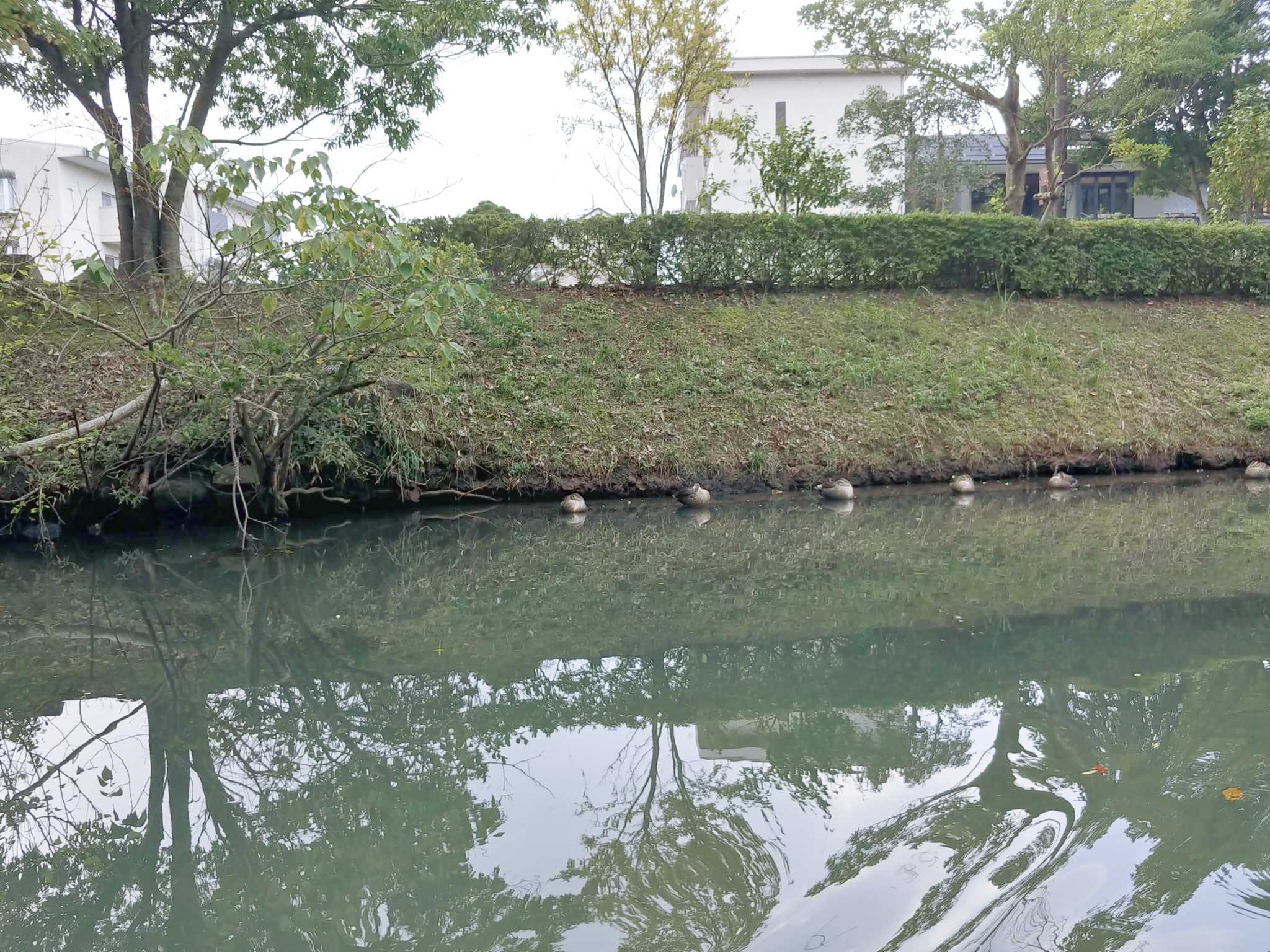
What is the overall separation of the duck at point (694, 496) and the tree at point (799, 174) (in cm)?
560

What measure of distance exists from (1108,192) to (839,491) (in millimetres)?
22768

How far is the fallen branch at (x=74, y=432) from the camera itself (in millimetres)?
7062

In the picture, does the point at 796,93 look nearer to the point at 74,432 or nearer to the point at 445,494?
the point at 445,494

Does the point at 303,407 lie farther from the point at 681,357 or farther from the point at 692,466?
the point at 681,357

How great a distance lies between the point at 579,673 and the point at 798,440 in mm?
Answer: 7066

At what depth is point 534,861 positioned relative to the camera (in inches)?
108

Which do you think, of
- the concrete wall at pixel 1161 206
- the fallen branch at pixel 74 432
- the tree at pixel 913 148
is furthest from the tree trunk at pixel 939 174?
the fallen branch at pixel 74 432

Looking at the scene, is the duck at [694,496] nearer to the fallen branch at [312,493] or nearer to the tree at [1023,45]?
the fallen branch at [312,493]

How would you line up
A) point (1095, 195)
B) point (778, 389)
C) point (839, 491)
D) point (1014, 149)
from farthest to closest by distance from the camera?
point (1095, 195)
point (1014, 149)
point (778, 389)
point (839, 491)

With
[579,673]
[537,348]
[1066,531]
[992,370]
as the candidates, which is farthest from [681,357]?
[579,673]

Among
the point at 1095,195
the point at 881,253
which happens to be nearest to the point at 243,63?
the point at 881,253

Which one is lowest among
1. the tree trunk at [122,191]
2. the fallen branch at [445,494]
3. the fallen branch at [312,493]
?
the fallen branch at [445,494]

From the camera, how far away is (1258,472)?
11578mm

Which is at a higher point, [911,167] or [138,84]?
[911,167]
